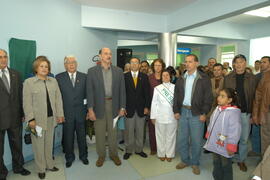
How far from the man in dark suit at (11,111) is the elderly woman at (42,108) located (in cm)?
17

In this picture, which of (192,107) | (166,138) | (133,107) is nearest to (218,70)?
(192,107)

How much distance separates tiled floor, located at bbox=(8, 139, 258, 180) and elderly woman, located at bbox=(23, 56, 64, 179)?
0.33m

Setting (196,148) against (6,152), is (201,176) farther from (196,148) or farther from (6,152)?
(6,152)

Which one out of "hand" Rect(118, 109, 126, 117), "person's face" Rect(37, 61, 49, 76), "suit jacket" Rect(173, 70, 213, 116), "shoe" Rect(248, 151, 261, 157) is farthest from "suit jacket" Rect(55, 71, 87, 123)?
"shoe" Rect(248, 151, 261, 157)

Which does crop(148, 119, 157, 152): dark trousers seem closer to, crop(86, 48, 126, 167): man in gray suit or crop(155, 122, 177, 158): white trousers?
crop(155, 122, 177, 158): white trousers

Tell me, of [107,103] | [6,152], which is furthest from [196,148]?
[6,152]

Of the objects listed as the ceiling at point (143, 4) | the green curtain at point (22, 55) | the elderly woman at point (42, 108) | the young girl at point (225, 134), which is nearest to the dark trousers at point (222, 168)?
the young girl at point (225, 134)

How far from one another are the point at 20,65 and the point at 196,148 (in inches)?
112

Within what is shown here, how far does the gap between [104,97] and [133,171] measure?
44.5 inches

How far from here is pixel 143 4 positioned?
4.53 meters

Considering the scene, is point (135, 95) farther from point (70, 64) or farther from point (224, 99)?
point (224, 99)

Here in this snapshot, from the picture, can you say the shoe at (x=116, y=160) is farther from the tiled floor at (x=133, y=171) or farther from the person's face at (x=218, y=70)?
the person's face at (x=218, y=70)

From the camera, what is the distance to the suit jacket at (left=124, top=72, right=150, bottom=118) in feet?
9.98

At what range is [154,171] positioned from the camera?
9.06 feet
